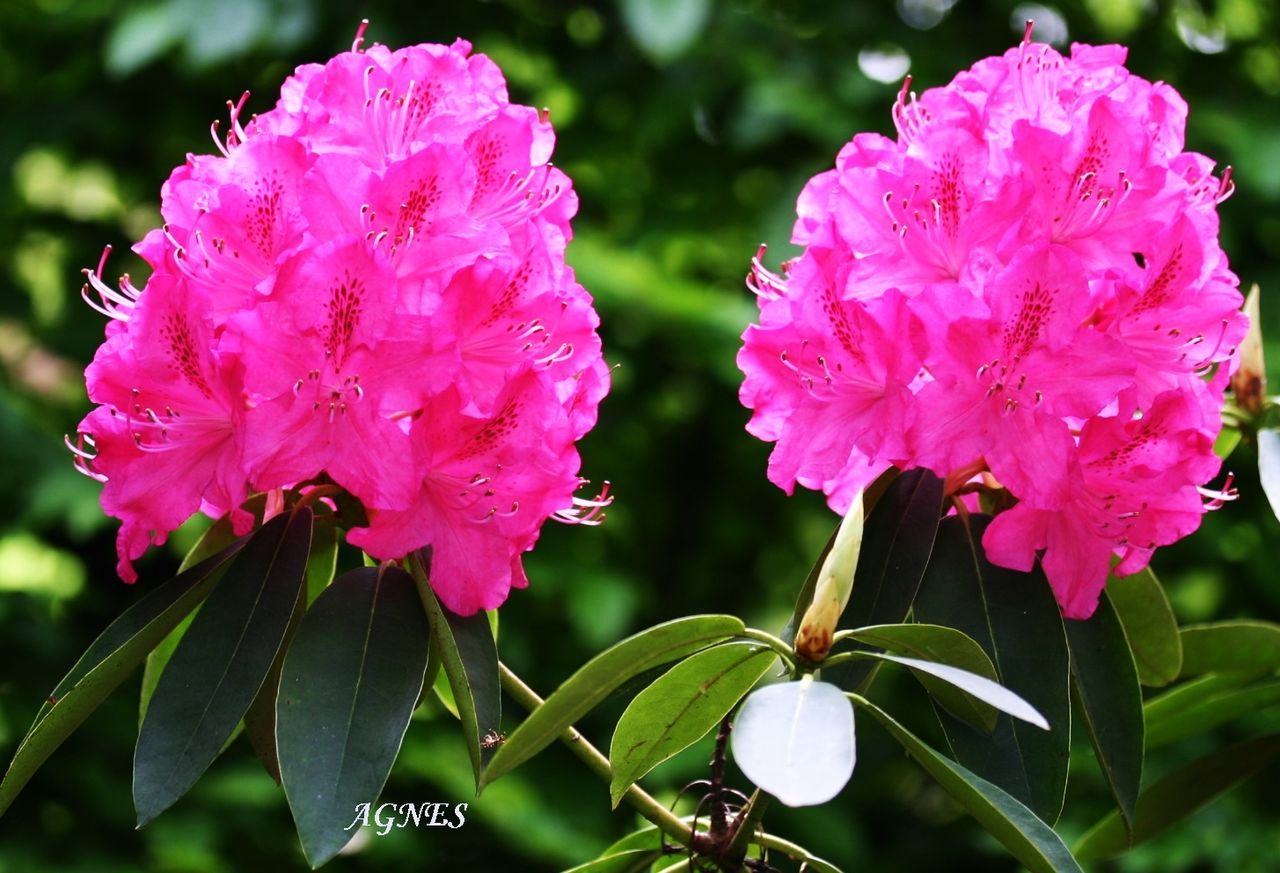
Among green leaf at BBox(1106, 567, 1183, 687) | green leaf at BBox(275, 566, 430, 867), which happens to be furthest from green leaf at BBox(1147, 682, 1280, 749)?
green leaf at BBox(275, 566, 430, 867)

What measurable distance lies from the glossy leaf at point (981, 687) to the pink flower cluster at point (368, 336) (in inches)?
9.2

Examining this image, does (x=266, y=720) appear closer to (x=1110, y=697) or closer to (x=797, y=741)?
(x=797, y=741)

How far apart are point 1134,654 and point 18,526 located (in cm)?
185

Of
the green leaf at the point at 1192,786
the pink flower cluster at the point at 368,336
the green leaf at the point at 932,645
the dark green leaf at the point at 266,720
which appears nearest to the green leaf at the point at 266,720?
the dark green leaf at the point at 266,720

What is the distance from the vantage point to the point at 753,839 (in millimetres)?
836

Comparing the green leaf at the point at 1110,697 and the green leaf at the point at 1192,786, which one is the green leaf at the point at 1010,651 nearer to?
the green leaf at the point at 1110,697

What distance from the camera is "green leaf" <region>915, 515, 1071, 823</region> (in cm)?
77

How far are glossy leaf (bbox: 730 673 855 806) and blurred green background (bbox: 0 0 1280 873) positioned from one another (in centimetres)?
142

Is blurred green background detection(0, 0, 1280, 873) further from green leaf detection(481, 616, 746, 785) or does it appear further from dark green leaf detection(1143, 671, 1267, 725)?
green leaf detection(481, 616, 746, 785)

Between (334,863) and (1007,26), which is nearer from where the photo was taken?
(334,863)

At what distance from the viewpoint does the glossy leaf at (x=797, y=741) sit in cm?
60

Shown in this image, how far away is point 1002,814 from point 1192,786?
49 cm

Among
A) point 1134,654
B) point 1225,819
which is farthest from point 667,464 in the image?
point 1134,654

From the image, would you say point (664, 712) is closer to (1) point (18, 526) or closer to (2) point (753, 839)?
(2) point (753, 839)
